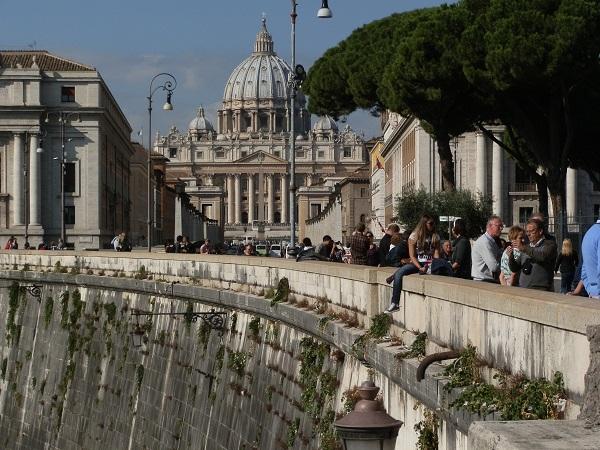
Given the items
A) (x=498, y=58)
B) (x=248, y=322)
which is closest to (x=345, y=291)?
(x=248, y=322)

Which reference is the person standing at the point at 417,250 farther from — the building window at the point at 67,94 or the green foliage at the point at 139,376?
the building window at the point at 67,94

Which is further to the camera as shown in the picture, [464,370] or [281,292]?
[281,292]

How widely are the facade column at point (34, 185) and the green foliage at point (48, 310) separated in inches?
2330

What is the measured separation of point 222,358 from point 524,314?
45.6 feet

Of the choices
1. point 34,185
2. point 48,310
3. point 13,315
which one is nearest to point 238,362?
point 48,310

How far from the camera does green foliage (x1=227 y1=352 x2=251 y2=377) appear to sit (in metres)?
20.4

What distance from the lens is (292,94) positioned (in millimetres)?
32531

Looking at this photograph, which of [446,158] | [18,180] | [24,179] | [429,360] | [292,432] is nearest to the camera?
[429,360]

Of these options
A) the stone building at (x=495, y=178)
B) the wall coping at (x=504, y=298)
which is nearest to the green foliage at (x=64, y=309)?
the wall coping at (x=504, y=298)

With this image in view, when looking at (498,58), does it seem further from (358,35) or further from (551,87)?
(358,35)

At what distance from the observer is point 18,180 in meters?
93.9

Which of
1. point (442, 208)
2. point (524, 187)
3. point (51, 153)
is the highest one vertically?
point (51, 153)

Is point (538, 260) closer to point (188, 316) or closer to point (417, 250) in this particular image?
point (417, 250)

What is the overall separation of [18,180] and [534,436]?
9032 cm
